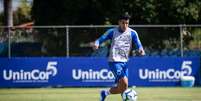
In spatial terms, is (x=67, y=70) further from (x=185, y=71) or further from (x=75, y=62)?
(x=185, y=71)

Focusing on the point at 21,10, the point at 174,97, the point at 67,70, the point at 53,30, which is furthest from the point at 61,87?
the point at 21,10

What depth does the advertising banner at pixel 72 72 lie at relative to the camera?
25641mm

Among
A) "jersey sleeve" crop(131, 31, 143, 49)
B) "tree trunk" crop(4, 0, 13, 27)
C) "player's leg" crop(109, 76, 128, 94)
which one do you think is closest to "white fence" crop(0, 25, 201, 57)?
"jersey sleeve" crop(131, 31, 143, 49)

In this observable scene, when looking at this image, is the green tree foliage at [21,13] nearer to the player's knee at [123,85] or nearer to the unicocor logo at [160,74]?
the unicocor logo at [160,74]

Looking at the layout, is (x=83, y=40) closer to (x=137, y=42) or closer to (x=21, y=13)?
(x=137, y=42)

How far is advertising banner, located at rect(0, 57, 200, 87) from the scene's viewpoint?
2564 cm

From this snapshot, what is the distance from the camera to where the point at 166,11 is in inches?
1507

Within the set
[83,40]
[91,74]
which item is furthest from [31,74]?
[83,40]

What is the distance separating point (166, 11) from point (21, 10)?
47.0 meters

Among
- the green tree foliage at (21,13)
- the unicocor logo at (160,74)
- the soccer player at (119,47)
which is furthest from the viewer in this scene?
the green tree foliage at (21,13)

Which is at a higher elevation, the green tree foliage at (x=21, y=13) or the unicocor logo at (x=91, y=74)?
the green tree foliage at (x=21, y=13)

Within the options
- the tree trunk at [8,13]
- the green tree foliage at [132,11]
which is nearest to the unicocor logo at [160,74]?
the green tree foliage at [132,11]

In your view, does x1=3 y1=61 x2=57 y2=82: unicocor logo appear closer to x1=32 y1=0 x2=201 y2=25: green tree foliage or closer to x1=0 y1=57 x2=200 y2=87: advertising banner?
x1=0 y1=57 x2=200 y2=87: advertising banner

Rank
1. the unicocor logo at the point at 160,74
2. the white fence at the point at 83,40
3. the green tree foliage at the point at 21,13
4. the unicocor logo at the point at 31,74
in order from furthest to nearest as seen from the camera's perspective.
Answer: the green tree foliage at the point at 21,13
the white fence at the point at 83,40
the unicocor logo at the point at 160,74
the unicocor logo at the point at 31,74
